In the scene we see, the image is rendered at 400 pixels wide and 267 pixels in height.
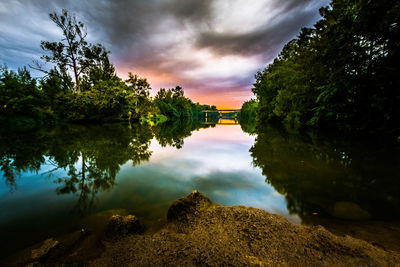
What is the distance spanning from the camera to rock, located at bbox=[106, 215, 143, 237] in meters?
1.94

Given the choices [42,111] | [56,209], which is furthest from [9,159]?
[42,111]

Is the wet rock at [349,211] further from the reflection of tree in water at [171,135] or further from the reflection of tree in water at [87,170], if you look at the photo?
the reflection of tree in water at [171,135]

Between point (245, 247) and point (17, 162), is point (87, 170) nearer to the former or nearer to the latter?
point (17, 162)

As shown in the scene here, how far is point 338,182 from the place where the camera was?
149 inches

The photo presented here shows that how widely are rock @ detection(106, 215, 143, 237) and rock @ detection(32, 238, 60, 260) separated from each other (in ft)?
1.89

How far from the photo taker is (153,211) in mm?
2703

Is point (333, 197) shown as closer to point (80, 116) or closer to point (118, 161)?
point (118, 161)

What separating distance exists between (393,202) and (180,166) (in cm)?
504

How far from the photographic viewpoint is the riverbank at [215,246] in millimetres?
1426

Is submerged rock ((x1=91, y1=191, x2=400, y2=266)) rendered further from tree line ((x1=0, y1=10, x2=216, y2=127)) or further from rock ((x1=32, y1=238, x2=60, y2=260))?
tree line ((x1=0, y1=10, x2=216, y2=127))

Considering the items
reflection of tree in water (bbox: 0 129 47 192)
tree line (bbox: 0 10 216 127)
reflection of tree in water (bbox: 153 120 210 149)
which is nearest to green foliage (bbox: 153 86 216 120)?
tree line (bbox: 0 10 216 127)

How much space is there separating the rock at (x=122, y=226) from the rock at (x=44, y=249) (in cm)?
57

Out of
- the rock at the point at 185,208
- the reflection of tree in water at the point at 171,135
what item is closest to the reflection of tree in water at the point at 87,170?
the rock at the point at 185,208

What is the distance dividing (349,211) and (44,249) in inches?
177
